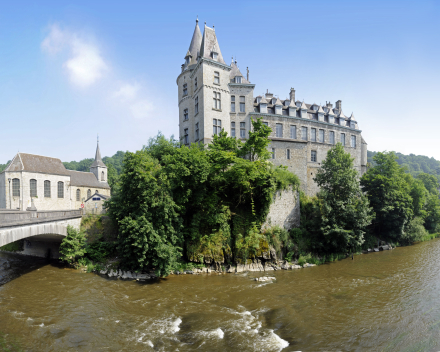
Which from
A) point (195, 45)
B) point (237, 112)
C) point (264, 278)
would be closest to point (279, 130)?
point (237, 112)

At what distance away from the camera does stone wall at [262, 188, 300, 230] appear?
2400 centimetres

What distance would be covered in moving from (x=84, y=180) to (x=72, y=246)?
1043 inches

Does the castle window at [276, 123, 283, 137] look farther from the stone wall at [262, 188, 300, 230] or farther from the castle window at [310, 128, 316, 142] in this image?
the stone wall at [262, 188, 300, 230]

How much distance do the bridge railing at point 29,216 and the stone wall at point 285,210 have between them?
17203 millimetres

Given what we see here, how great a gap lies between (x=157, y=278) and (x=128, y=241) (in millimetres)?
3613

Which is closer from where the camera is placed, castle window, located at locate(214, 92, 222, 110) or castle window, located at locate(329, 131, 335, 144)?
castle window, located at locate(214, 92, 222, 110)

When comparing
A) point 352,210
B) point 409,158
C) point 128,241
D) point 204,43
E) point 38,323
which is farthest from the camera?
point 409,158

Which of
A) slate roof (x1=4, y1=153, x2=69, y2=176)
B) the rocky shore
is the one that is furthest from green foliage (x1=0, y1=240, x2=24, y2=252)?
the rocky shore

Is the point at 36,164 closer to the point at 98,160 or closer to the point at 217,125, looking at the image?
the point at 98,160

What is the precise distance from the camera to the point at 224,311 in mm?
13391

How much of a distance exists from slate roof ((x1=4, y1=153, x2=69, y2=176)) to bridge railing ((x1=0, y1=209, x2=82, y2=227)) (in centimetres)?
1700

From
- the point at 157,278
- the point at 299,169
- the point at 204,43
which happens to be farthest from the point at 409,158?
the point at 157,278

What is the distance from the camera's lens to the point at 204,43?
94.5ft

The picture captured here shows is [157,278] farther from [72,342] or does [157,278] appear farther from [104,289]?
[72,342]
